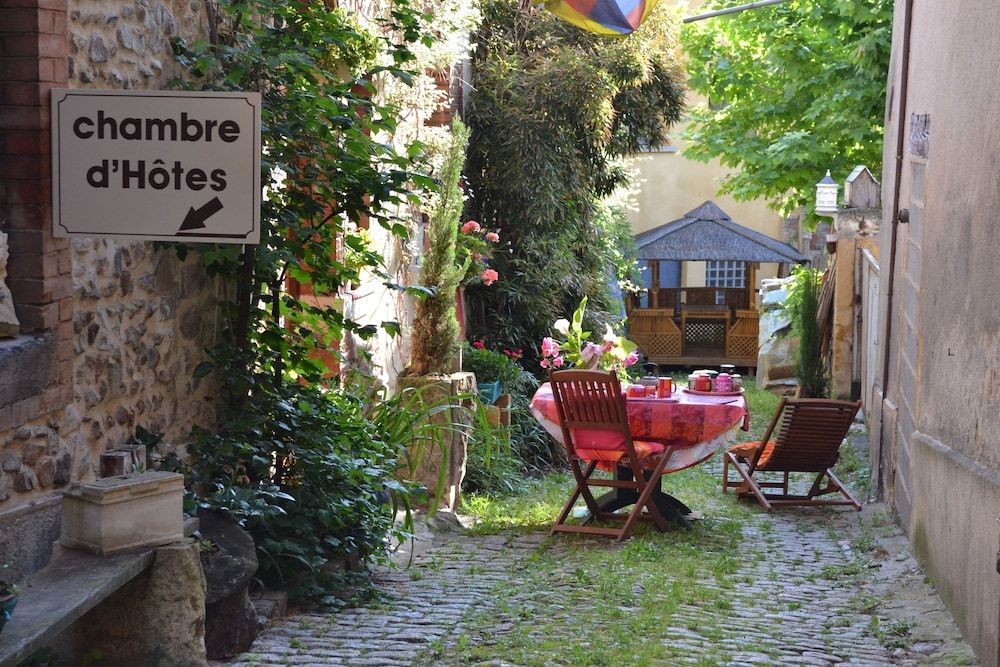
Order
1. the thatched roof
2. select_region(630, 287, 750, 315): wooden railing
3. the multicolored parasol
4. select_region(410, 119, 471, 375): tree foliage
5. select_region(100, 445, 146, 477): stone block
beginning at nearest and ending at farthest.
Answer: select_region(100, 445, 146, 477): stone block < select_region(410, 119, 471, 375): tree foliage < the multicolored parasol < the thatched roof < select_region(630, 287, 750, 315): wooden railing

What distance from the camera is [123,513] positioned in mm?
3660

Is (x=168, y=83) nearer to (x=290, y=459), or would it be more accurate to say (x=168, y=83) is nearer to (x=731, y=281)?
(x=290, y=459)

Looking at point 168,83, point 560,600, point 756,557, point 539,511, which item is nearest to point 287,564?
point 560,600

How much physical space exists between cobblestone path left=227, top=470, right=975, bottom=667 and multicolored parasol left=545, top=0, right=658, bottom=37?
13.9 feet

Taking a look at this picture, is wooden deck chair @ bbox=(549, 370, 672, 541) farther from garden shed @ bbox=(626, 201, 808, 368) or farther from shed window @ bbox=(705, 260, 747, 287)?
shed window @ bbox=(705, 260, 747, 287)

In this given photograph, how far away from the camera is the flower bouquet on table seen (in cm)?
924

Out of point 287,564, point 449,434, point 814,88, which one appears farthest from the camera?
point 814,88

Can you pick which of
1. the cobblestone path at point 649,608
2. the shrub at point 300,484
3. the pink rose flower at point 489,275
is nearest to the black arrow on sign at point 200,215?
the shrub at point 300,484

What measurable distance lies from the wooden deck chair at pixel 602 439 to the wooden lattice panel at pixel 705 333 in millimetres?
12935

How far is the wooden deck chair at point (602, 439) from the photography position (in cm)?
728

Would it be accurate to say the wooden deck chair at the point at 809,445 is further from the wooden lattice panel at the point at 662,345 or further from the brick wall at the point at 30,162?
the wooden lattice panel at the point at 662,345

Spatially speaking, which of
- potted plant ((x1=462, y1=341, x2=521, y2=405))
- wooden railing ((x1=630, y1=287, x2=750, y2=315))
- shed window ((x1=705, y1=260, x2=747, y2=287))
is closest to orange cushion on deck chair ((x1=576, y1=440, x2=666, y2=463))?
potted plant ((x1=462, y1=341, x2=521, y2=405))

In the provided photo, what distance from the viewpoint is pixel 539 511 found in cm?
848

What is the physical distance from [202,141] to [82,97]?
0.38m
